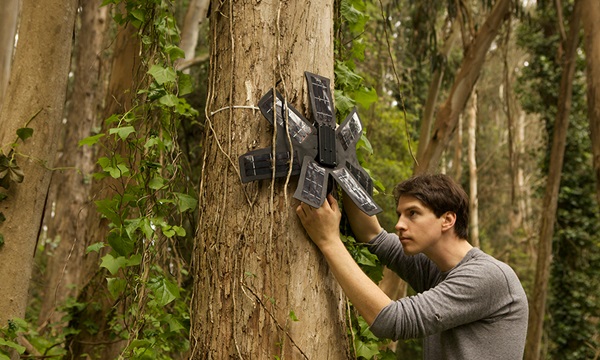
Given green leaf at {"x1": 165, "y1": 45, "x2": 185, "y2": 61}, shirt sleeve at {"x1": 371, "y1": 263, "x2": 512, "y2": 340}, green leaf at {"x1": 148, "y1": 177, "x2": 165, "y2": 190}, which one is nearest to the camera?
shirt sleeve at {"x1": 371, "y1": 263, "x2": 512, "y2": 340}

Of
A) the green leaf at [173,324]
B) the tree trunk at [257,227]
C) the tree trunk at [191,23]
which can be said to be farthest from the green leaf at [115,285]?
the tree trunk at [191,23]

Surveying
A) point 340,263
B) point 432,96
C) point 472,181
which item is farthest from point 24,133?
point 472,181

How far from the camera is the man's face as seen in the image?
287cm

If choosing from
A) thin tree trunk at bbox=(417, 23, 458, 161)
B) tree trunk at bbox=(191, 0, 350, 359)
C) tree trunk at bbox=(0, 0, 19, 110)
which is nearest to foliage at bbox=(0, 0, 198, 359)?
tree trunk at bbox=(191, 0, 350, 359)

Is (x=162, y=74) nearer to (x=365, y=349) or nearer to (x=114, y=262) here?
(x=114, y=262)

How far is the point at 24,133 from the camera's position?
407cm

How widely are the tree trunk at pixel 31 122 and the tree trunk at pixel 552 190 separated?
9580 mm

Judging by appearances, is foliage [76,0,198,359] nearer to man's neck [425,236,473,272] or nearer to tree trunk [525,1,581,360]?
man's neck [425,236,473,272]

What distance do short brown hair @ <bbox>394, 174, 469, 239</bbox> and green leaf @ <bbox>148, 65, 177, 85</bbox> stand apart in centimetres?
118

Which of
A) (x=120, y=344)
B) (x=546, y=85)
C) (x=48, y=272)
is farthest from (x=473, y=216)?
(x=120, y=344)

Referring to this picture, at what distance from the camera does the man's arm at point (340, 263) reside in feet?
8.38

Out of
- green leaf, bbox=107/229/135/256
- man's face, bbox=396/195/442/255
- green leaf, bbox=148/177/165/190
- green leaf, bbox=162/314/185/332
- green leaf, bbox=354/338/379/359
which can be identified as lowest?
green leaf, bbox=354/338/379/359

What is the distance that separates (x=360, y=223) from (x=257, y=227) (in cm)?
62

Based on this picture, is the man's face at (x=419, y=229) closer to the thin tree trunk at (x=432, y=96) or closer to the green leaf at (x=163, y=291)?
the green leaf at (x=163, y=291)
